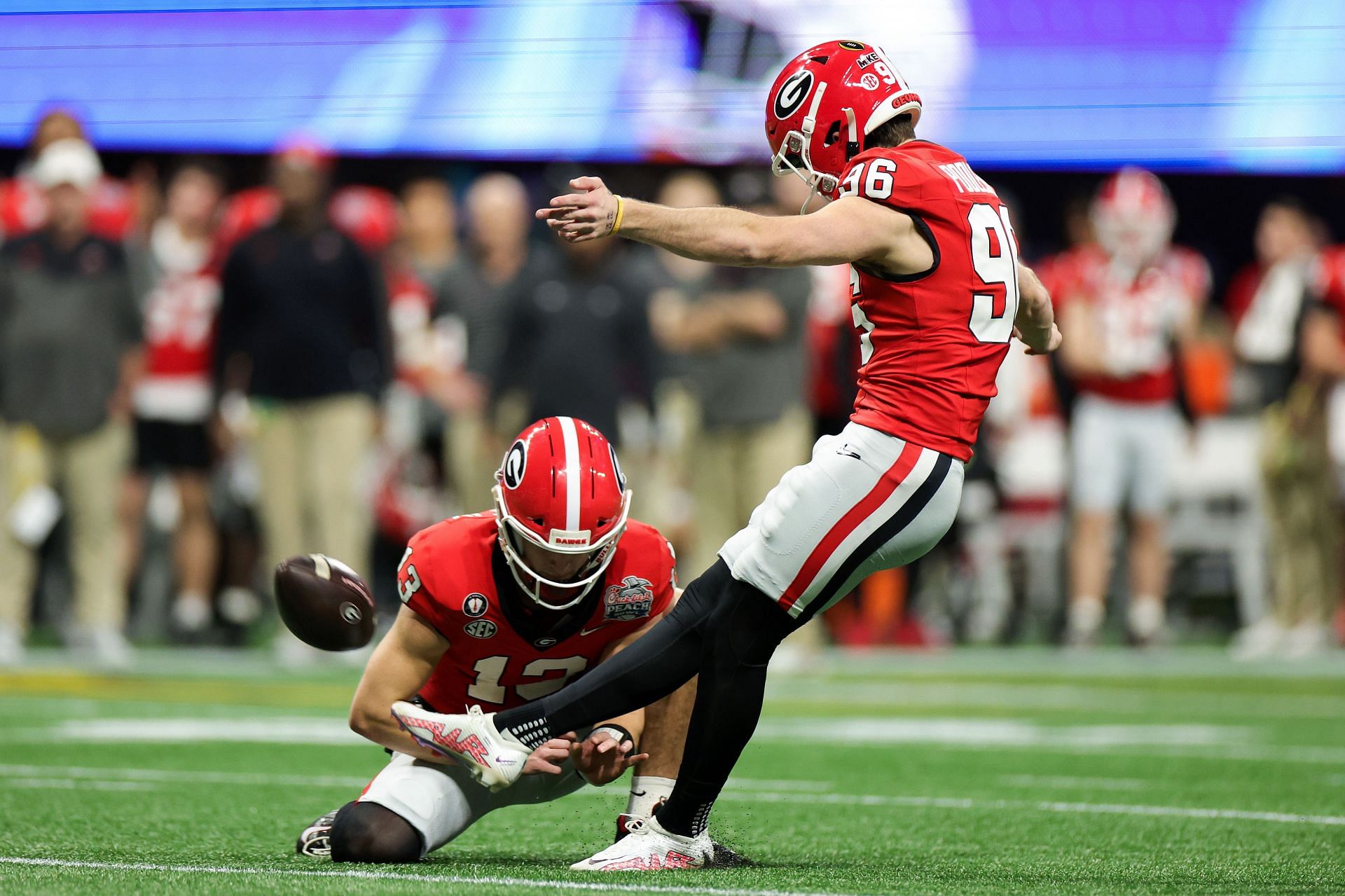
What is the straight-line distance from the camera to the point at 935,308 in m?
3.97

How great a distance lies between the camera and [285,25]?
943 centimetres

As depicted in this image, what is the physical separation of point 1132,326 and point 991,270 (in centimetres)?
618

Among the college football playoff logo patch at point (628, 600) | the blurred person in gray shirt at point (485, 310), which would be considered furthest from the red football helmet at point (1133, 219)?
the college football playoff logo patch at point (628, 600)

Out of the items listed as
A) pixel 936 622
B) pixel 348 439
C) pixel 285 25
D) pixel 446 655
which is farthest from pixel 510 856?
pixel 936 622

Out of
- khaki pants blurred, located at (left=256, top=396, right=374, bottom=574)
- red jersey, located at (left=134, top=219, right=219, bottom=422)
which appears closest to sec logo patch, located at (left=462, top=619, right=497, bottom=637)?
khaki pants blurred, located at (left=256, top=396, right=374, bottom=574)

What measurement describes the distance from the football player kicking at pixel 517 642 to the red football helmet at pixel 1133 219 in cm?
620

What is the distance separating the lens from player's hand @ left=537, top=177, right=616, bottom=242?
361 cm

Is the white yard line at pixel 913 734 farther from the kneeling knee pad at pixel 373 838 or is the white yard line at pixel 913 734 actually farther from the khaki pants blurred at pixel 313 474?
the kneeling knee pad at pixel 373 838

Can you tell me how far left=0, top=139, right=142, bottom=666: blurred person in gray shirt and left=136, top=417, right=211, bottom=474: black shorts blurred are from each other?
0.57 metres

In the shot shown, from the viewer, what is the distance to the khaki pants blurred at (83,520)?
31.0ft

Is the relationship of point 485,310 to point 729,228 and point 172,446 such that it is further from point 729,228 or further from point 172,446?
point 729,228

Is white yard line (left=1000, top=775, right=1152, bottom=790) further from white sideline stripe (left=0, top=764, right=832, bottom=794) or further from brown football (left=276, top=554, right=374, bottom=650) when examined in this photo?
brown football (left=276, top=554, right=374, bottom=650)

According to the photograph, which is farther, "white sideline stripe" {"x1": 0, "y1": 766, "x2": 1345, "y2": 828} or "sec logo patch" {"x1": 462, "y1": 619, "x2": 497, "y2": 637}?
"white sideline stripe" {"x1": 0, "y1": 766, "x2": 1345, "y2": 828}

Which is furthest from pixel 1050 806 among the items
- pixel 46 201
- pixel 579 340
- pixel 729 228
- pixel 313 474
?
pixel 46 201
